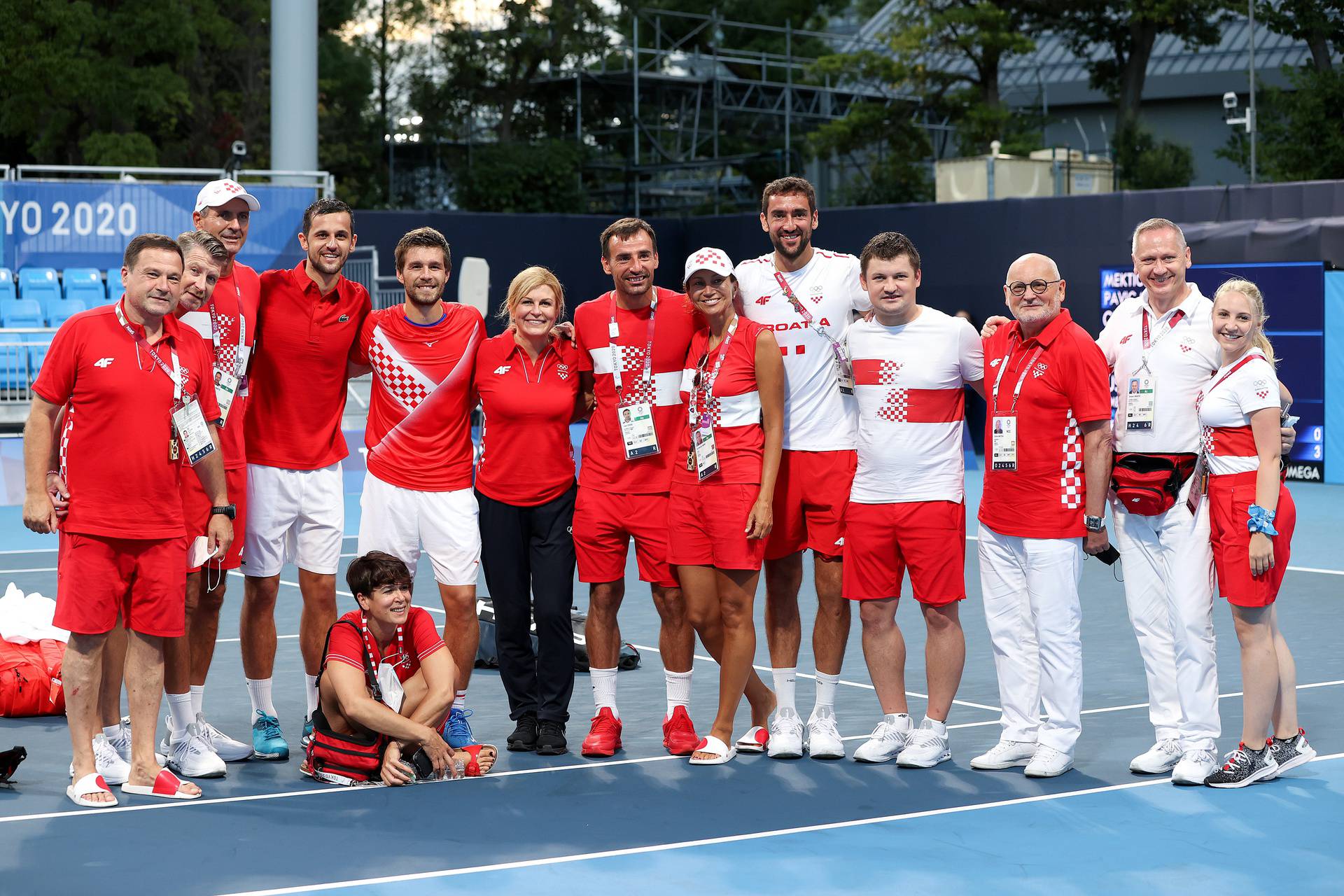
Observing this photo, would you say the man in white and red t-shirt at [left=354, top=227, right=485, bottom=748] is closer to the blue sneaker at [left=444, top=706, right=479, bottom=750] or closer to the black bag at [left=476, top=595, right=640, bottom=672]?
the blue sneaker at [left=444, top=706, right=479, bottom=750]

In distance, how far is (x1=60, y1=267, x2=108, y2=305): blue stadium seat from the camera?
20031mm

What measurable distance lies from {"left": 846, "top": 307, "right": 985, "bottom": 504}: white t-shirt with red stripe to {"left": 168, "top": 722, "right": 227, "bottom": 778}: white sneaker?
2669 mm

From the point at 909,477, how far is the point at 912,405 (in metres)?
0.28

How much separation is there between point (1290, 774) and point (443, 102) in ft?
105

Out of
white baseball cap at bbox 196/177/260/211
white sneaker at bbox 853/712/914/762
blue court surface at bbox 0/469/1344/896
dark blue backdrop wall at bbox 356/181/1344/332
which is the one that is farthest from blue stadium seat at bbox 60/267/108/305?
white sneaker at bbox 853/712/914/762

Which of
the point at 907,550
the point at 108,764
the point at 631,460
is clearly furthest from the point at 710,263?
the point at 108,764

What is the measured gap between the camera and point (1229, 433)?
614cm

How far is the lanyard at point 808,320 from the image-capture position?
663 cm

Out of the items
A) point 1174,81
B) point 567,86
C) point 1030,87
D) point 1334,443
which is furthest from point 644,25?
point 1334,443

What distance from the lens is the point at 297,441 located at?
22.3 ft

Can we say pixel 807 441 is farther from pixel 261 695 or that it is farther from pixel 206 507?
pixel 261 695

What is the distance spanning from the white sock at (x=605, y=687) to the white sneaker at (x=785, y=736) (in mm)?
646

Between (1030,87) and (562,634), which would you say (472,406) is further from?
(1030,87)

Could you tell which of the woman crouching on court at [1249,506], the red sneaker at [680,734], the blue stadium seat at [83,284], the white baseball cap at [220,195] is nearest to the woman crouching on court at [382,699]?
the red sneaker at [680,734]
